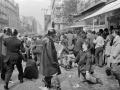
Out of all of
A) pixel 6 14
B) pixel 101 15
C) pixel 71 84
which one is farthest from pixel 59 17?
pixel 71 84

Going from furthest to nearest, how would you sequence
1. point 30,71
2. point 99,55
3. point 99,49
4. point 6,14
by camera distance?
point 6,14
point 99,55
point 99,49
point 30,71

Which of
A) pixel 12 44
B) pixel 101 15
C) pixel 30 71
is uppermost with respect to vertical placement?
pixel 101 15

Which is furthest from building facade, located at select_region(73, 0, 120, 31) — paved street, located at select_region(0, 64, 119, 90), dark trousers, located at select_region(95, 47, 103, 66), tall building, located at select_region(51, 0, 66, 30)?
tall building, located at select_region(51, 0, 66, 30)

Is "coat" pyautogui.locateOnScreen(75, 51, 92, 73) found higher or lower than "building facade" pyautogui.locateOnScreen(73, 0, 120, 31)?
lower

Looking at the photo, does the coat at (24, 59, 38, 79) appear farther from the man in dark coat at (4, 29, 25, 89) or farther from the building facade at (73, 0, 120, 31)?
the building facade at (73, 0, 120, 31)

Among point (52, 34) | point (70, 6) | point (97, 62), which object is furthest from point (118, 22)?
point (70, 6)

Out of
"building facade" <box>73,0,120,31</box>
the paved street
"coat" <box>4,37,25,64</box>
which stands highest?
"building facade" <box>73,0,120,31</box>

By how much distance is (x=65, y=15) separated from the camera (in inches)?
1526

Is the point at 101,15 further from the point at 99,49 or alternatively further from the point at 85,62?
the point at 85,62

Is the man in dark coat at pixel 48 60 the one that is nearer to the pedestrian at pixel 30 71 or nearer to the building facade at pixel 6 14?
the pedestrian at pixel 30 71

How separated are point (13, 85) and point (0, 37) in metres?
1.63

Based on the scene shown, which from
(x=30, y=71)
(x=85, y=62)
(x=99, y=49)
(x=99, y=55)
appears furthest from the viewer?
(x=99, y=55)

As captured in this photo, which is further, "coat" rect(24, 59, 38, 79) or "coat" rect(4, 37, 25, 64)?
"coat" rect(24, 59, 38, 79)

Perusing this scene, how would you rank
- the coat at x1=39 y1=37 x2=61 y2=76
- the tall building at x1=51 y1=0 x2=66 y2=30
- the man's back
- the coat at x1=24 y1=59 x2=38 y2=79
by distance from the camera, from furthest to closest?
the tall building at x1=51 y1=0 x2=66 y2=30 < the coat at x1=24 y1=59 x2=38 y2=79 < the man's back < the coat at x1=39 y1=37 x2=61 y2=76
